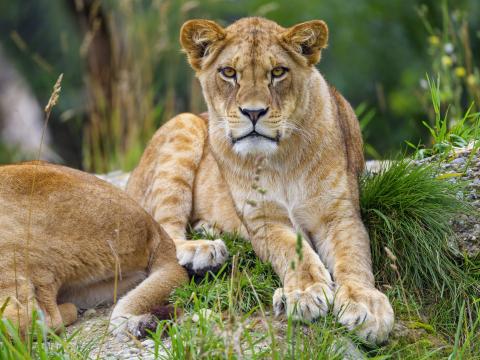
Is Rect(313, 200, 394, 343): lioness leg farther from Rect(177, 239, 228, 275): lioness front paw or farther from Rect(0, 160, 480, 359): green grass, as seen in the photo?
Rect(177, 239, 228, 275): lioness front paw

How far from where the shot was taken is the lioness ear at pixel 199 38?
425 cm

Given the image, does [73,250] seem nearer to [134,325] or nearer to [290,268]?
[134,325]

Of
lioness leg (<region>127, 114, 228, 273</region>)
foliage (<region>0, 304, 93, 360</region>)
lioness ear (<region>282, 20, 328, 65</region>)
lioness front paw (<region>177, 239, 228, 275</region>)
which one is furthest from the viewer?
lioness leg (<region>127, 114, 228, 273</region>)

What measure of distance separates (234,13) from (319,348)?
6.26 m

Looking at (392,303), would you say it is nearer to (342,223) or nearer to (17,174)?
(342,223)

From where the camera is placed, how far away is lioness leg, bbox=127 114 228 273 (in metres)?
4.74

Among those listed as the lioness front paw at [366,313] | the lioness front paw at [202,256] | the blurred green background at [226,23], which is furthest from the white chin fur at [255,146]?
the blurred green background at [226,23]

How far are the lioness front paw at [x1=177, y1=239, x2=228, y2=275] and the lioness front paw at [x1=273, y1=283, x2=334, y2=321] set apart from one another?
16.5 inches

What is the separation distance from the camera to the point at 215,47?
4.27 m

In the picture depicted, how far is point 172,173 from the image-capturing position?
4.90 metres

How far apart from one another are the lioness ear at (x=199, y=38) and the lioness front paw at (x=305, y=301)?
1.19m

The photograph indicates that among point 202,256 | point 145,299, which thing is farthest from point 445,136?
point 145,299

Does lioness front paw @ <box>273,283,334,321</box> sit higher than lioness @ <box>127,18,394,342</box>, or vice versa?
lioness @ <box>127,18,394,342</box>

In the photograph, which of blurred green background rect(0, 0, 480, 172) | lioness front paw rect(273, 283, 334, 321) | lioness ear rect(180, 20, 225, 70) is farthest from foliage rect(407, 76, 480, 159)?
blurred green background rect(0, 0, 480, 172)
